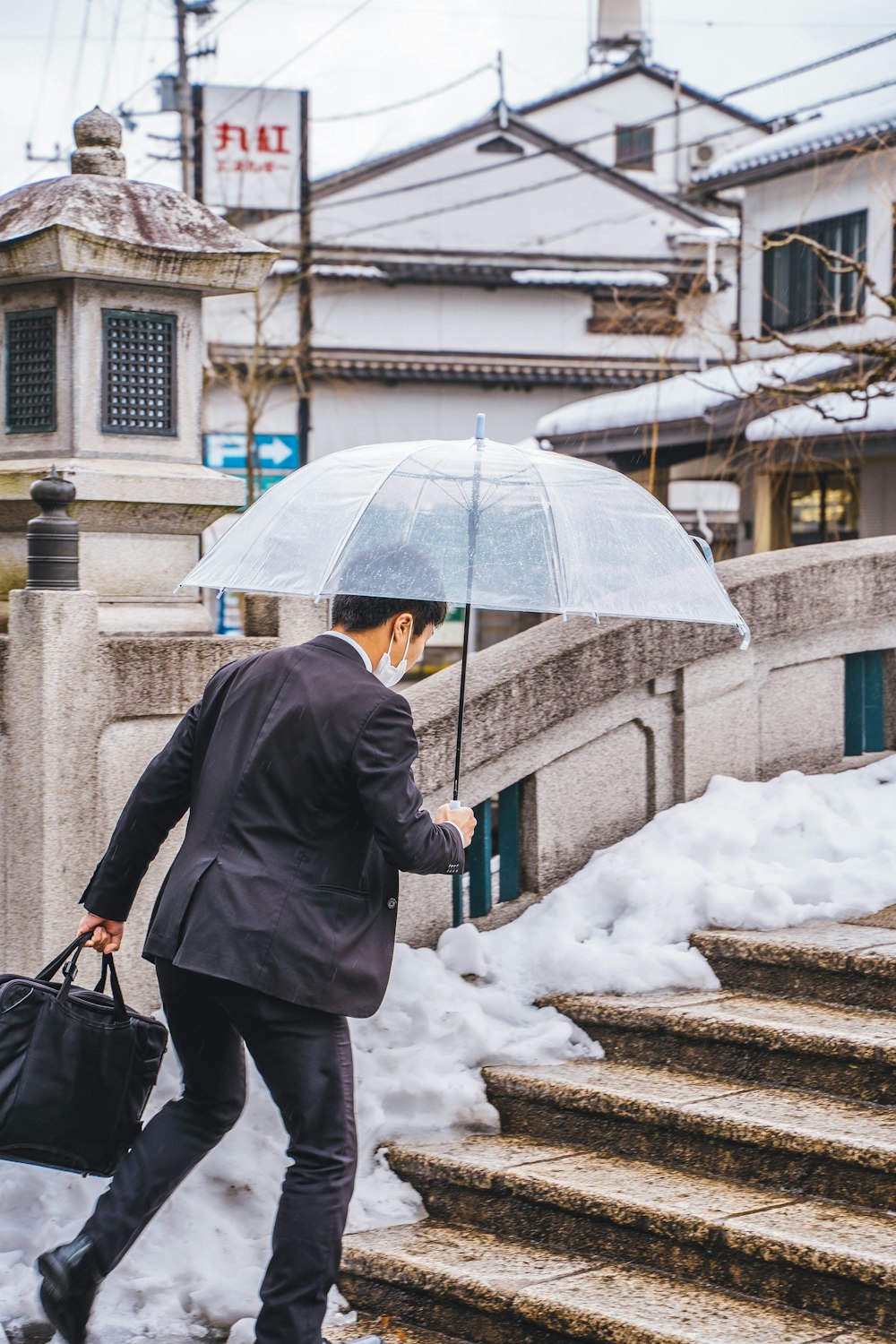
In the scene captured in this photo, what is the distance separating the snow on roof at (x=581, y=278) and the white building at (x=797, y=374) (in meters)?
6.93

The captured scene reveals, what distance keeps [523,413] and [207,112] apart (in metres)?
11.2

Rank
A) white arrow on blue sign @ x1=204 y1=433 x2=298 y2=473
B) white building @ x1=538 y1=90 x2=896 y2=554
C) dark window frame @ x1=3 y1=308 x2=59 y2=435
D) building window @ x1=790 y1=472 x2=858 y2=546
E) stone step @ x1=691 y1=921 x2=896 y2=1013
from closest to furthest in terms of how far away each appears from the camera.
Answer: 1. stone step @ x1=691 y1=921 x2=896 y2=1013
2. dark window frame @ x1=3 y1=308 x2=59 y2=435
3. white arrow on blue sign @ x1=204 y1=433 x2=298 y2=473
4. white building @ x1=538 y1=90 x2=896 y2=554
5. building window @ x1=790 y1=472 x2=858 y2=546

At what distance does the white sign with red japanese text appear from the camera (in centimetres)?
2091

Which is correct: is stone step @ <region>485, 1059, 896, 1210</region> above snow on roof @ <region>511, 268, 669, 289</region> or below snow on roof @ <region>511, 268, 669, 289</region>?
below

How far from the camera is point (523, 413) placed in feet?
100

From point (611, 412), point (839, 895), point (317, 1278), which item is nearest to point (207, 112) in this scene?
point (611, 412)

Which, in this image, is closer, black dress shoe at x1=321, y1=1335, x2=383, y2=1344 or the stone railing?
black dress shoe at x1=321, y1=1335, x2=383, y2=1344

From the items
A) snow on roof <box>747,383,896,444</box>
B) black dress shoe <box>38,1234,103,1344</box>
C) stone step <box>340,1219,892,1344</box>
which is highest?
snow on roof <box>747,383,896,444</box>

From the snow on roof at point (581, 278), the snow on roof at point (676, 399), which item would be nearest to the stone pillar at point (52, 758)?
the snow on roof at point (676, 399)

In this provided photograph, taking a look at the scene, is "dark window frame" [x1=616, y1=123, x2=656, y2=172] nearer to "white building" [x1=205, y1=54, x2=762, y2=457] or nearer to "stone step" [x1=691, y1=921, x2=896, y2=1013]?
"white building" [x1=205, y1=54, x2=762, y2=457]

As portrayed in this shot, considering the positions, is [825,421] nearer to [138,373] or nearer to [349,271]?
[138,373]

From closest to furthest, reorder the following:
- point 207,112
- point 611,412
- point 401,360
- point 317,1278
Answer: point 317,1278 < point 611,412 < point 207,112 < point 401,360

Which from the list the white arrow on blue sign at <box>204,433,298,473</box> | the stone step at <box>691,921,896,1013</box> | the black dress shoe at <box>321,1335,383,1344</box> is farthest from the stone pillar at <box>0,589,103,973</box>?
the white arrow on blue sign at <box>204,433,298,473</box>

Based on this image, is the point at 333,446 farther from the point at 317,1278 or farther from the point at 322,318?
the point at 317,1278
